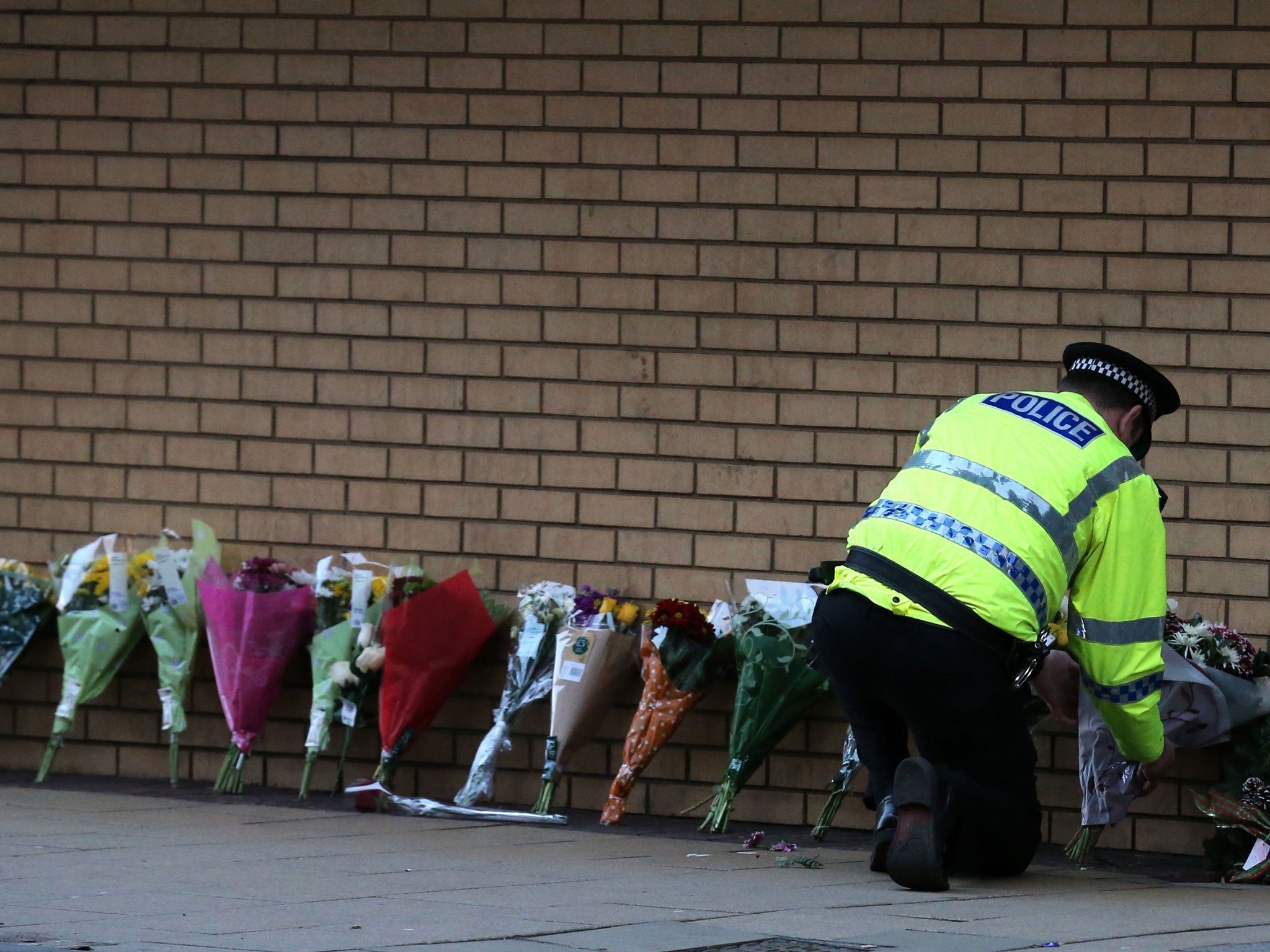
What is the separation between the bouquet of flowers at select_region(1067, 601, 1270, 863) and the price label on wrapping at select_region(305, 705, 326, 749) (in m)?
2.79

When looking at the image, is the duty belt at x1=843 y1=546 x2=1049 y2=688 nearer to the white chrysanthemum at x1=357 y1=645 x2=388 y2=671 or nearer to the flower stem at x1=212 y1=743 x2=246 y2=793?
the white chrysanthemum at x1=357 y1=645 x2=388 y2=671

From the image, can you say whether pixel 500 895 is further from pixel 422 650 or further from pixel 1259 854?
pixel 1259 854

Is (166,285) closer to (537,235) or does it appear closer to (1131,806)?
(537,235)

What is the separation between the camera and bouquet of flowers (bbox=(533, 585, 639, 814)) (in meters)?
7.13

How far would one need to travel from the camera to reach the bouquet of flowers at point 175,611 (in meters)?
7.64

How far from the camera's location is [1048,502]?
5.54 metres

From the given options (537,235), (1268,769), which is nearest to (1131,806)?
(1268,769)

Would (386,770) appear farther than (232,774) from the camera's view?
No

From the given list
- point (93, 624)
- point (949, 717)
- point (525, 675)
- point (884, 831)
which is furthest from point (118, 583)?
point (949, 717)

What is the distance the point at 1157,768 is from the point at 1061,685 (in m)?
0.60

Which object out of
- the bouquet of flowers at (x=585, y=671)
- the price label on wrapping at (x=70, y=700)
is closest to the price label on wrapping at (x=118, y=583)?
the price label on wrapping at (x=70, y=700)

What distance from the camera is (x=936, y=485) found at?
5.66 meters

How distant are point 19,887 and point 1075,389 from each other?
131 inches

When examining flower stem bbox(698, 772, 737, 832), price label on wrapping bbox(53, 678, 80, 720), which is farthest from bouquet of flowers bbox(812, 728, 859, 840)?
price label on wrapping bbox(53, 678, 80, 720)
